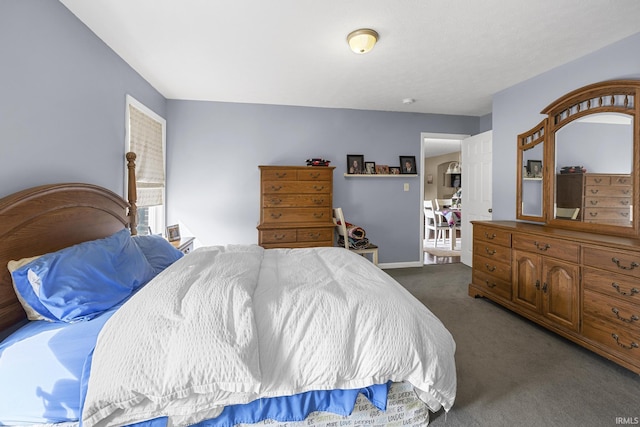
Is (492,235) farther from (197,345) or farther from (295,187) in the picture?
(197,345)

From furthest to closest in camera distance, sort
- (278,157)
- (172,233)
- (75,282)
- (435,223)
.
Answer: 1. (435,223)
2. (278,157)
3. (172,233)
4. (75,282)

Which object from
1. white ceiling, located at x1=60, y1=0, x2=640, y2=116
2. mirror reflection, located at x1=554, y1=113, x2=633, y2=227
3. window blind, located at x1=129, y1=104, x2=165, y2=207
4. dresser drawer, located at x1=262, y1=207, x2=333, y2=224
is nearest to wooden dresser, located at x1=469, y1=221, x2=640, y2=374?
mirror reflection, located at x1=554, y1=113, x2=633, y2=227

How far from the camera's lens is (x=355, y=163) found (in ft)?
13.9

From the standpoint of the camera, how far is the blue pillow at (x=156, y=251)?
2.10 meters

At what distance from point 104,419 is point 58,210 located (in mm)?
1249

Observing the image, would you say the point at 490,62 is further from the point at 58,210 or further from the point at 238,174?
the point at 58,210

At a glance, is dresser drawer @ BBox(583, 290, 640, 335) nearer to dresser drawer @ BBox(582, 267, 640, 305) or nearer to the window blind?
dresser drawer @ BBox(582, 267, 640, 305)

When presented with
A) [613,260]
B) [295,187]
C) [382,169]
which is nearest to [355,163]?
[382,169]

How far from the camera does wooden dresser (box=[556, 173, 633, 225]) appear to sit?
2.20 metres

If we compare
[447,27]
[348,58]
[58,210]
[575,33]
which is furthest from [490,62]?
[58,210]

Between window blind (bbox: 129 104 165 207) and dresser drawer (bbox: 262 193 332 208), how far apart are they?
1337mm

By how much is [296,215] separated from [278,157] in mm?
981

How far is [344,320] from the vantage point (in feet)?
4.15

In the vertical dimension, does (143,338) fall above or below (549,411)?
above
